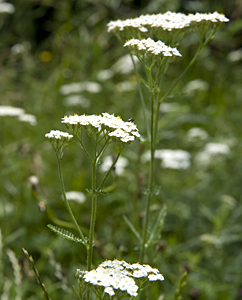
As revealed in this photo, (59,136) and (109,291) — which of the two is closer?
(109,291)

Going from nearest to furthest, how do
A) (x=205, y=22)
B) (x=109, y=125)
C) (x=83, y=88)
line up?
1. (x=109, y=125)
2. (x=205, y=22)
3. (x=83, y=88)

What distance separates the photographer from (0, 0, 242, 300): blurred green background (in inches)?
142

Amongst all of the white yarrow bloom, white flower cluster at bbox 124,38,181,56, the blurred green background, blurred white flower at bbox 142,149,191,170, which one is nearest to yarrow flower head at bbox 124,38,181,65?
white flower cluster at bbox 124,38,181,56

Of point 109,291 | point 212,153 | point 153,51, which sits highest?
point 153,51

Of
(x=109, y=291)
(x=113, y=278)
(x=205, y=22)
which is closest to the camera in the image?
(x=109, y=291)

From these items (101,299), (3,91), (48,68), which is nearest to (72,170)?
(3,91)

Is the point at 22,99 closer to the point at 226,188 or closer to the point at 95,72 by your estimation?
the point at 95,72

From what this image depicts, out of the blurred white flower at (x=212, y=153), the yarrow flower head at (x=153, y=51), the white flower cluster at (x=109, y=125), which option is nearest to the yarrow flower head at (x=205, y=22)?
the yarrow flower head at (x=153, y=51)

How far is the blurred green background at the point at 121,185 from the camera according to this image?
11.8 feet

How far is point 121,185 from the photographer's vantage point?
5020 mm

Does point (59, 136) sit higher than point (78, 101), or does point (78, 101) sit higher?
point (78, 101)

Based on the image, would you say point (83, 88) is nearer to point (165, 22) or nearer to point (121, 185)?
point (121, 185)

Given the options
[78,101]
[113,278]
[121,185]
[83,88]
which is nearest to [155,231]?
[113,278]

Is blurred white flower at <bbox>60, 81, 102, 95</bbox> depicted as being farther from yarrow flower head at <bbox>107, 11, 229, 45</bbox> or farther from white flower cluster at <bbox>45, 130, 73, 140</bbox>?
white flower cluster at <bbox>45, 130, 73, 140</bbox>
